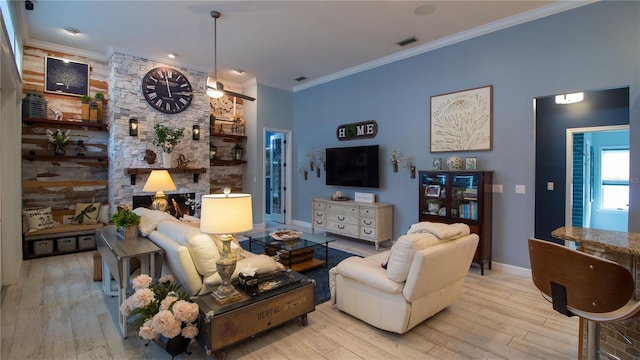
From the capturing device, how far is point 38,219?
470 cm

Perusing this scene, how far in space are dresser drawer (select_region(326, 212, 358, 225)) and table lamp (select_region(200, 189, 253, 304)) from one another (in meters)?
3.48

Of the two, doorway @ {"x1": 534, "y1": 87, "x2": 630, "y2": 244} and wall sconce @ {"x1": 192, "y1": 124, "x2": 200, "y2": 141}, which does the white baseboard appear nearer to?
doorway @ {"x1": 534, "y1": 87, "x2": 630, "y2": 244}

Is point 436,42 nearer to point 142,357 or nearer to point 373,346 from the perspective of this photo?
point 373,346

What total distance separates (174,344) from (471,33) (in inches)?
197

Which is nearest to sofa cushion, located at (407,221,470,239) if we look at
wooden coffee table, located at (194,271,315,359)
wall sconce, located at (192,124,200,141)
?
wooden coffee table, located at (194,271,315,359)

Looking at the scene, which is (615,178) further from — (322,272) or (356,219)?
(322,272)

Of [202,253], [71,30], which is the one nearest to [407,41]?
[202,253]

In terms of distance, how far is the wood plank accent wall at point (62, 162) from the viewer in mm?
4883

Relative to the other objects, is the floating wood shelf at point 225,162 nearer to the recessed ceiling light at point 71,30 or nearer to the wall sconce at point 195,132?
the wall sconce at point 195,132

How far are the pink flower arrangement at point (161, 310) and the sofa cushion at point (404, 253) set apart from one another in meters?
1.49

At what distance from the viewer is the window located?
5.30 metres

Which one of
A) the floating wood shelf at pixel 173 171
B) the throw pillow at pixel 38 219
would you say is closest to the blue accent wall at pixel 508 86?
the floating wood shelf at pixel 173 171

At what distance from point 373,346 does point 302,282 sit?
755 millimetres

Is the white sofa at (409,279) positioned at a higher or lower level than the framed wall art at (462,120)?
lower
